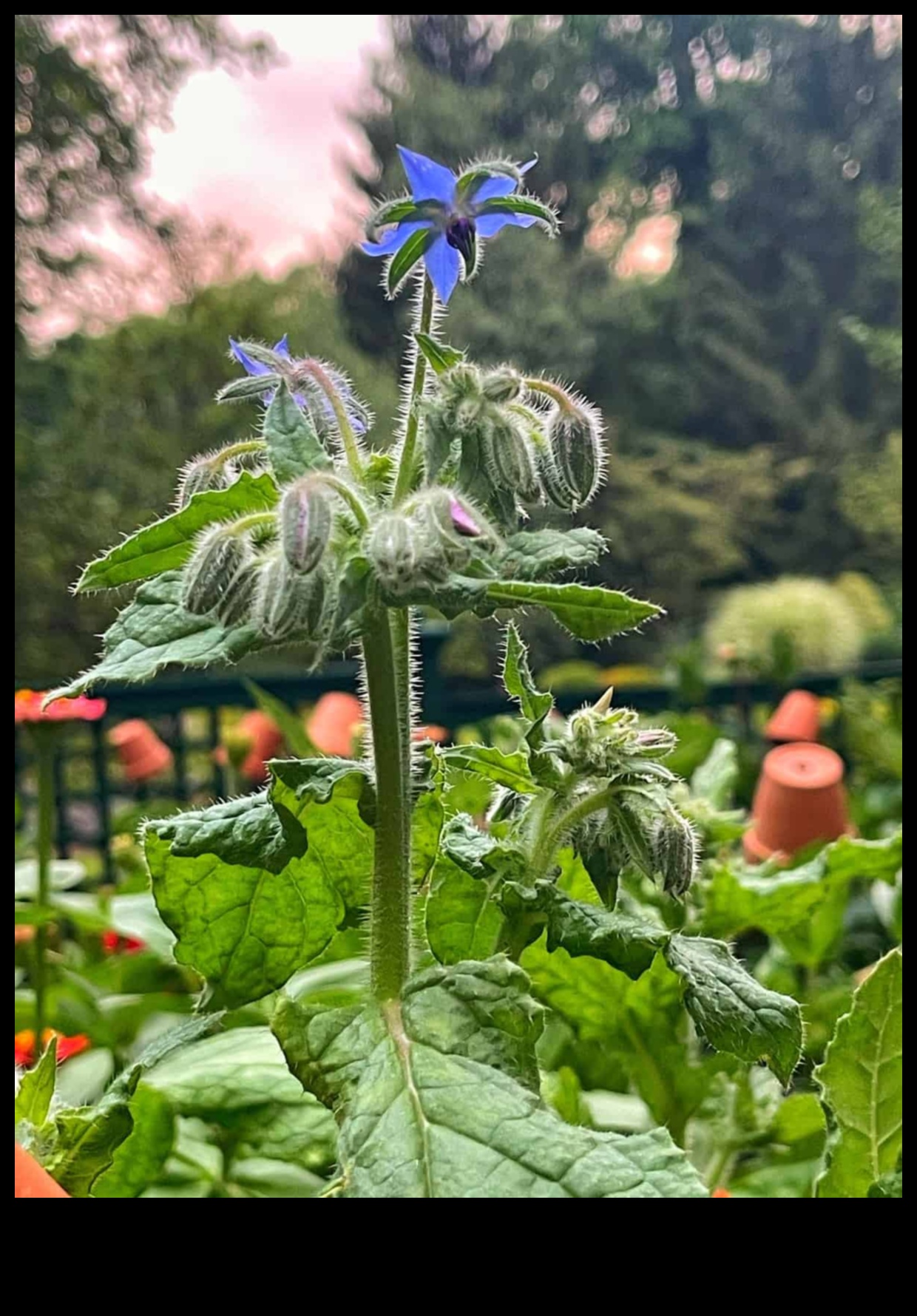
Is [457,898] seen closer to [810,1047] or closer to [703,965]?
[703,965]

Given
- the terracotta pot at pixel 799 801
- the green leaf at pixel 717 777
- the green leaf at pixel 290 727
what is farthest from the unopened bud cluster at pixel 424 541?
the green leaf at pixel 290 727

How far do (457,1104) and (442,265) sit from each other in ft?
1.03

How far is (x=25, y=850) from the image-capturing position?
1.61 m

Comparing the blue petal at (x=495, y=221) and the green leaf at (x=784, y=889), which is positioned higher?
the blue petal at (x=495, y=221)

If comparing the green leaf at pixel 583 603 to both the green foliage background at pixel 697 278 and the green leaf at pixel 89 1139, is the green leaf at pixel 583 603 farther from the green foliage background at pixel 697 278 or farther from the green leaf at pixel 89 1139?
the green foliage background at pixel 697 278

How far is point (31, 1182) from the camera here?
32 cm

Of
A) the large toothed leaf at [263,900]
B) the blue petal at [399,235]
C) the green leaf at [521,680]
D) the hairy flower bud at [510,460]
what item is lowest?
the large toothed leaf at [263,900]

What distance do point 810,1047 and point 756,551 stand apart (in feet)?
18.5

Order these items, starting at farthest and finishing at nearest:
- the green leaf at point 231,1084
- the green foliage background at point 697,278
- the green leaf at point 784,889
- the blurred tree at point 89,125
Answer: the green foliage background at point 697,278 < the blurred tree at point 89,125 < the green leaf at point 784,889 < the green leaf at point 231,1084

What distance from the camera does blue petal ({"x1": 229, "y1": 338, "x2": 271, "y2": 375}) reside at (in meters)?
0.44

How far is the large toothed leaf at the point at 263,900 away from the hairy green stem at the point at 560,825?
0.07 metres

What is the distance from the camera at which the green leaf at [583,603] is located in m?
0.36

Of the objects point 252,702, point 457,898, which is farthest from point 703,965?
point 252,702

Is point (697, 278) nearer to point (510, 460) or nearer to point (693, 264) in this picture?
point (693, 264)
